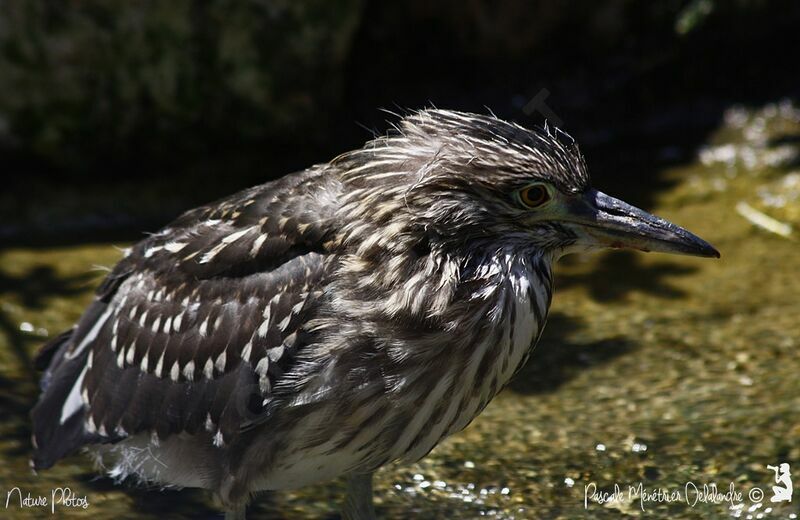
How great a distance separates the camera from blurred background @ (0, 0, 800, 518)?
5.62 metres

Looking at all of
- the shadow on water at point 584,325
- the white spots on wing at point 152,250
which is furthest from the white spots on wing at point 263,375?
the shadow on water at point 584,325

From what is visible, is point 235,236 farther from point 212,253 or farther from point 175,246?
point 175,246

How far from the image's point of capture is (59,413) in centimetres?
561

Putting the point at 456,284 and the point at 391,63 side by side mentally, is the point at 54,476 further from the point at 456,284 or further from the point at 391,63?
the point at 391,63

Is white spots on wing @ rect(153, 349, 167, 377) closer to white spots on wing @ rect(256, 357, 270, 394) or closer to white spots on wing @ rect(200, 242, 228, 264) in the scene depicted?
white spots on wing @ rect(200, 242, 228, 264)

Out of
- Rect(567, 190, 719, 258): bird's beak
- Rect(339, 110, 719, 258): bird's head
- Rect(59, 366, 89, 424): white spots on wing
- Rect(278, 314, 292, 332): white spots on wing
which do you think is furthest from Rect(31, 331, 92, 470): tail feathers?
Rect(567, 190, 719, 258): bird's beak

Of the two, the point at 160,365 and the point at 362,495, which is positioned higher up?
the point at 160,365

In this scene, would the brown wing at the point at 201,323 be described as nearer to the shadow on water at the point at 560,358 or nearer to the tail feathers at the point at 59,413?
the tail feathers at the point at 59,413

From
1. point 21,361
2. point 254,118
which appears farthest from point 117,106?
point 21,361

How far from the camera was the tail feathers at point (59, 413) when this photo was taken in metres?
5.44

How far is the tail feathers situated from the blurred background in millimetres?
173

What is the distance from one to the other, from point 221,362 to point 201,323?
204 mm

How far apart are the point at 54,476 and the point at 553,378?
2.67 metres

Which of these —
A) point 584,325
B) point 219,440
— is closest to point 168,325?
point 219,440
